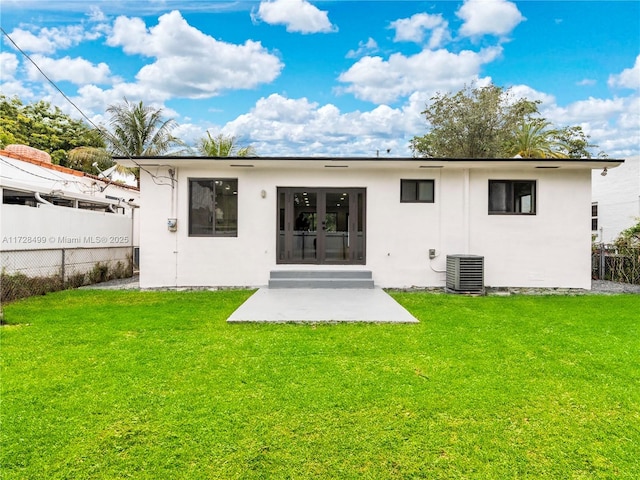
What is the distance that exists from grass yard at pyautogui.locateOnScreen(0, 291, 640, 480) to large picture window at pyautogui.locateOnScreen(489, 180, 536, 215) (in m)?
4.04

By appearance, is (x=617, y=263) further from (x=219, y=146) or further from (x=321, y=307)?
(x=219, y=146)

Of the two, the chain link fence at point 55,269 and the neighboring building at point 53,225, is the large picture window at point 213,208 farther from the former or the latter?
the chain link fence at point 55,269

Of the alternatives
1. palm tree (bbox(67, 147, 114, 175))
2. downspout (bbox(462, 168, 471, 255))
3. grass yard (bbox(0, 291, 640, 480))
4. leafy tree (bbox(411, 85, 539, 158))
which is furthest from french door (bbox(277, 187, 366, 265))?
palm tree (bbox(67, 147, 114, 175))

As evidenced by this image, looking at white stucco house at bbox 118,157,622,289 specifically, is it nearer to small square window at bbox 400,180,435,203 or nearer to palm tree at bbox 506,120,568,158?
small square window at bbox 400,180,435,203

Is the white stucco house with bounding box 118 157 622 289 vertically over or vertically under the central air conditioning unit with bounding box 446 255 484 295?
over

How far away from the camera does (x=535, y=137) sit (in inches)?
756

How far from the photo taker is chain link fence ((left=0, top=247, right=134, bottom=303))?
6.82 meters

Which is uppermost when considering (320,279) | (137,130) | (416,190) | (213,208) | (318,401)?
(137,130)

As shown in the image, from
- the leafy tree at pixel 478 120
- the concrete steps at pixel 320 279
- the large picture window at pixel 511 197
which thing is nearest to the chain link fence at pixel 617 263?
the large picture window at pixel 511 197

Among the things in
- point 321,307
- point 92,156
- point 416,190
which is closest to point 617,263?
point 416,190

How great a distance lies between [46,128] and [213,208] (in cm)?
2606

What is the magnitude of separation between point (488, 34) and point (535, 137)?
26.9 feet

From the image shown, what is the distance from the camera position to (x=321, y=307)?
6.04 metres

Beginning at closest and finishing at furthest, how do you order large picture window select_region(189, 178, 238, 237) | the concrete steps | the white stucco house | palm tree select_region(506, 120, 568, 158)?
1. the concrete steps
2. the white stucco house
3. large picture window select_region(189, 178, 238, 237)
4. palm tree select_region(506, 120, 568, 158)
